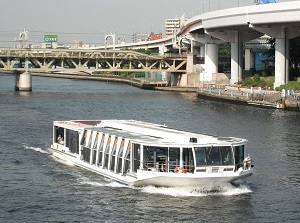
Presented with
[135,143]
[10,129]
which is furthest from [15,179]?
[10,129]

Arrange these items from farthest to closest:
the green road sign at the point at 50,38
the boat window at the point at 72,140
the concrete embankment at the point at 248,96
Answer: the green road sign at the point at 50,38 → the concrete embankment at the point at 248,96 → the boat window at the point at 72,140

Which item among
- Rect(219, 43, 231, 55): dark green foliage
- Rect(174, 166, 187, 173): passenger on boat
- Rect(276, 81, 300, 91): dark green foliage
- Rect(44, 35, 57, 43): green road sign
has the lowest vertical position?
Rect(174, 166, 187, 173): passenger on boat

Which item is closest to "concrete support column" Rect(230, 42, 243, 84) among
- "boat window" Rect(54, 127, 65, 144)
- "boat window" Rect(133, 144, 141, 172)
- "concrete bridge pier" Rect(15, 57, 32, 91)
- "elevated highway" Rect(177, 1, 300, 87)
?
"elevated highway" Rect(177, 1, 300, 87)

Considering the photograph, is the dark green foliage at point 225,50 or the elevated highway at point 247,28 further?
the dark green foliage at point 225,50

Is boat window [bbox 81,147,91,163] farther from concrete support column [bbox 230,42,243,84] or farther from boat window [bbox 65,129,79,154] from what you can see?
concrete support column [bbox 230,42,243,84]

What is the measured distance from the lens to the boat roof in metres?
32.1

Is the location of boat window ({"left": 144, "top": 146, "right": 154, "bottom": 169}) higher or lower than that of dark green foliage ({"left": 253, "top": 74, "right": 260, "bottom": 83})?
lower

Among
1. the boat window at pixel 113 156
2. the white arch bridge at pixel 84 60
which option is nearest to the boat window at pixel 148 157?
the boat window at pixel 113 156

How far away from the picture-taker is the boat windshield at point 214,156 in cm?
3166

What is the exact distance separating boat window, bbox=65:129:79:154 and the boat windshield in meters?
9.22

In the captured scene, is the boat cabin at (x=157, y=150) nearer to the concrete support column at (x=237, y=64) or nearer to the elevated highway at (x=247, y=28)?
the elevated highway at (x=247, y=28)

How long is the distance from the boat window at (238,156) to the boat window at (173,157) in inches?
84.8

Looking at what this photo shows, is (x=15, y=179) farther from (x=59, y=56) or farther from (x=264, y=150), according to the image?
(x=59, y=56)

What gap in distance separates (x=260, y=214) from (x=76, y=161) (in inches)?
447
